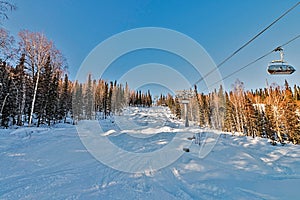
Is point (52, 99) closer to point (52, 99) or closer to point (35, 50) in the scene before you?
point (52, 99)

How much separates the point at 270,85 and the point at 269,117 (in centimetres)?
469

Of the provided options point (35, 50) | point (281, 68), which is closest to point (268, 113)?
point (281, 68)

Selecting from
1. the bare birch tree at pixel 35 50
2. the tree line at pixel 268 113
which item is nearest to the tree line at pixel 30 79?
the bare birch tree at pixel 35 50

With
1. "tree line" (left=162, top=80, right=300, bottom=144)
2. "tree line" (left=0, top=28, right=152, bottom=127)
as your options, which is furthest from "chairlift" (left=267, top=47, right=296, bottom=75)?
"tree line" (left=162, top=80, right=300, bottom=144)

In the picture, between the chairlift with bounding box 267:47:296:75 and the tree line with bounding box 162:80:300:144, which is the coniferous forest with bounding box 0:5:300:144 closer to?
the tree line with bounding box 162:80:300:144

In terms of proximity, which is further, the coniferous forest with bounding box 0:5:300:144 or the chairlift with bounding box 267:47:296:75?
the coniferous forest with bounding box 0:5:300:144

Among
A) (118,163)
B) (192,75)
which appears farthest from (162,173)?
(192,75)

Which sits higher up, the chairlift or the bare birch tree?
the bare birch tree

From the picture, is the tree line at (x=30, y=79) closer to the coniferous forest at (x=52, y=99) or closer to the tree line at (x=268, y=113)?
the coniferous forest at (x=52, y=99)

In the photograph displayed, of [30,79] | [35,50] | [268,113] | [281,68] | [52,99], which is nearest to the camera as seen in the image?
[281,68]

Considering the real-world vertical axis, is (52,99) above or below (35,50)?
below

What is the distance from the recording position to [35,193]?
3.19m

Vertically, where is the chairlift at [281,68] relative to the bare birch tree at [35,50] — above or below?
below

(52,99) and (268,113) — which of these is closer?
(52,99)
